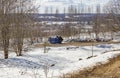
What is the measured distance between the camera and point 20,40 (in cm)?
2852

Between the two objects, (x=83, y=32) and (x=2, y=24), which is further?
(x=83, y=32)

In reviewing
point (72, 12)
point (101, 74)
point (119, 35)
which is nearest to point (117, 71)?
point (101, 74)

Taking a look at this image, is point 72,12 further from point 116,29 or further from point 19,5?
→ point 19,5

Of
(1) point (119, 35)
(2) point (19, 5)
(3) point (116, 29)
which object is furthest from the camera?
(1) point (119, 35)

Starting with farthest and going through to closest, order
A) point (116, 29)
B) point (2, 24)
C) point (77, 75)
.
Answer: point (116, 29) → point (2, 24) → point (77, 75)

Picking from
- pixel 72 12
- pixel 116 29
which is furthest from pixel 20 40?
pixel 72 12

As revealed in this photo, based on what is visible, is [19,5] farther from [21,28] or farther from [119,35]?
[119,35]

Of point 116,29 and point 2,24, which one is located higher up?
point 2,24

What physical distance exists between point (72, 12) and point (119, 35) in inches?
943

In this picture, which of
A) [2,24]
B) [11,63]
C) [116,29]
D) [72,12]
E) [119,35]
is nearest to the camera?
[11,63]

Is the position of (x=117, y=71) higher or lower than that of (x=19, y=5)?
lower

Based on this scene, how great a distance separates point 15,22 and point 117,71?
13792 mm

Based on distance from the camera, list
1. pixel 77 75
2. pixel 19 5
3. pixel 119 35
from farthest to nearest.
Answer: pixel 119 35 → pixel 19 5 → pixel 77 75

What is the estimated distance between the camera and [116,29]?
6228 cm
